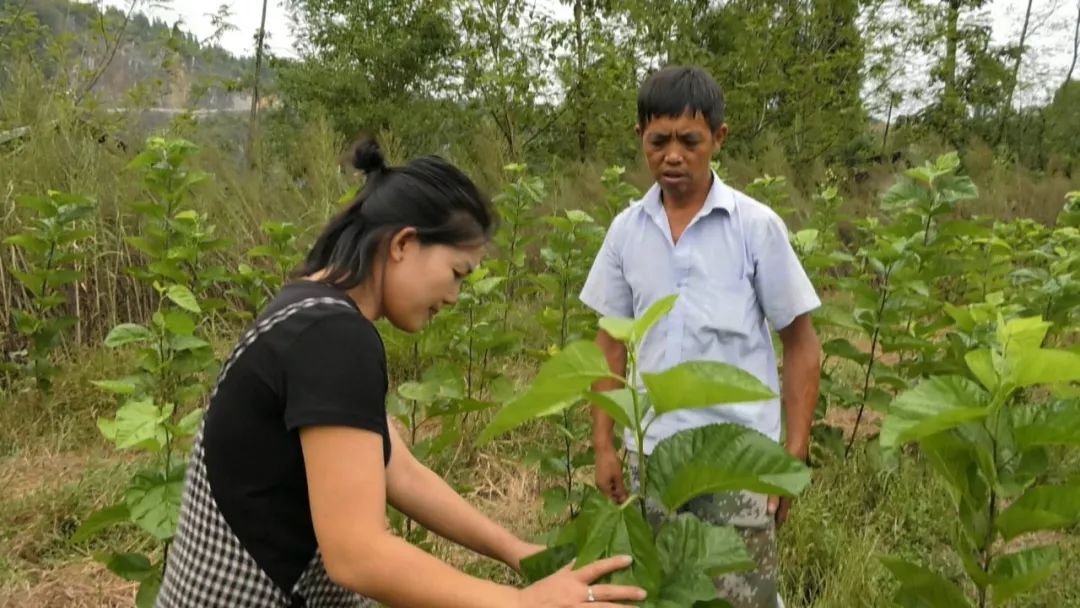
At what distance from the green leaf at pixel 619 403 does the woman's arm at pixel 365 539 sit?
0.88ft

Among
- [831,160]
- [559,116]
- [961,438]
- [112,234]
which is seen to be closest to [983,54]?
[831,160]

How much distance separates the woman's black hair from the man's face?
0.64 metres

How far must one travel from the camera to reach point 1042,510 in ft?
3.50

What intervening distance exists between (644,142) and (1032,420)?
1095 mm

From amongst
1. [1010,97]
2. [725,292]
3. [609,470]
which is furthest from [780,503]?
[1010,97]

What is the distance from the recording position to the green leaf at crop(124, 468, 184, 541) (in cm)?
165

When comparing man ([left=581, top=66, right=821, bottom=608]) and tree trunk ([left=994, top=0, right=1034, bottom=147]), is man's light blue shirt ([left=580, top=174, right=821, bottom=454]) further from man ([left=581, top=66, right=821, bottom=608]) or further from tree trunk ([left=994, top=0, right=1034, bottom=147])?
tree trunk ([left=994, top=0, right=1034, bottom=147])

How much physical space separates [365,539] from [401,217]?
1.56 ft

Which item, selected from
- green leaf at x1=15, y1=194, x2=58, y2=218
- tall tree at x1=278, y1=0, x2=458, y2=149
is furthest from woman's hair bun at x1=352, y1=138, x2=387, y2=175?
tall tree at x1=278, y1=0, x2=458, y2=149

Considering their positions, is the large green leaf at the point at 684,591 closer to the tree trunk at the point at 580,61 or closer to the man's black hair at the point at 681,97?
the man's black hair at the point at 681,97

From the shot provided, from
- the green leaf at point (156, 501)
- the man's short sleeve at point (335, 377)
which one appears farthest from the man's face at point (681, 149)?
the green leaf at point (156, 501)

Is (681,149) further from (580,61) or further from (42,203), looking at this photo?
(580,61)

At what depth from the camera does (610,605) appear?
864 millimetres

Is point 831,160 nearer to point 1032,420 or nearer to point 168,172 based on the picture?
point 168,172
